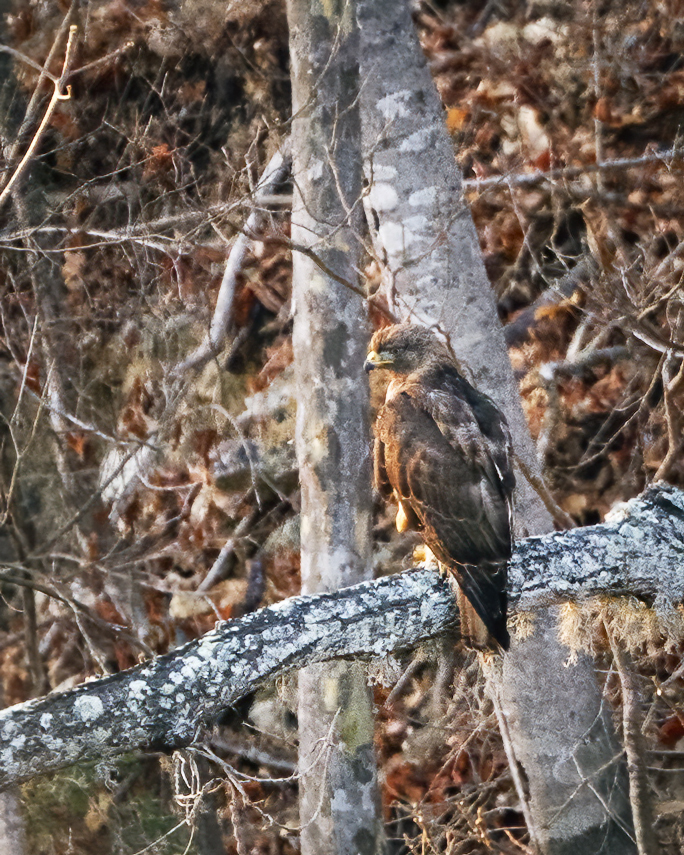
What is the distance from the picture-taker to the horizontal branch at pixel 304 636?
194 cm

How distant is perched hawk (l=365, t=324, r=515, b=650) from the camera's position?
8.92 feet

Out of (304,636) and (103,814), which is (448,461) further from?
(103,814)

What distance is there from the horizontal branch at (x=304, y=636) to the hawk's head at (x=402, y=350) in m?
0.88

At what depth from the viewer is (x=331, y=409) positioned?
4.19m

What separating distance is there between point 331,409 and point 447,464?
1.36 metres

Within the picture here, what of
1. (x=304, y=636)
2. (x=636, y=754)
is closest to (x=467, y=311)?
(x=636, y=754)

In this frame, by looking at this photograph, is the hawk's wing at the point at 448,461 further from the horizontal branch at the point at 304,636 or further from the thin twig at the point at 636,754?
A: the thin twig at the point at 636,754

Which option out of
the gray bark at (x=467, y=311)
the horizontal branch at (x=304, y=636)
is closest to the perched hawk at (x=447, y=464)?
the horizontal branch at (x=304, y=636)

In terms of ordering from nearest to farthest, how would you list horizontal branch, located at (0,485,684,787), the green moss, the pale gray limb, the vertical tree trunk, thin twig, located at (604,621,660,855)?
horizontal branch, located at (0,485,684,787) < thin twig, located at (604,621,660,855) < the vertical tree trunk < the green moss < the pale gray limb

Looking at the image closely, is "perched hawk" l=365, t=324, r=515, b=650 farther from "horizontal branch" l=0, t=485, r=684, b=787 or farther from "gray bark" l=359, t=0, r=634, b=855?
"gray bark" l=359, t=0, r=634, b=855

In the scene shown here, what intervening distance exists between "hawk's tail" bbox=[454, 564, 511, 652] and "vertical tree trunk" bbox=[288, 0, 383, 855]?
1.61 metres

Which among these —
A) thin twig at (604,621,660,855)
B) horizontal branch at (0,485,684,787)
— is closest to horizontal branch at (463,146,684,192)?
horizontal branch at (0,485,684,787)

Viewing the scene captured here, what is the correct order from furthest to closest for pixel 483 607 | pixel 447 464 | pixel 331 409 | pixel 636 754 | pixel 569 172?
pixel 569 172
pixel 331 409
pixel 636 754
pixel 447 464
pixel 483 607

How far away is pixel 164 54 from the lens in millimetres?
6770
